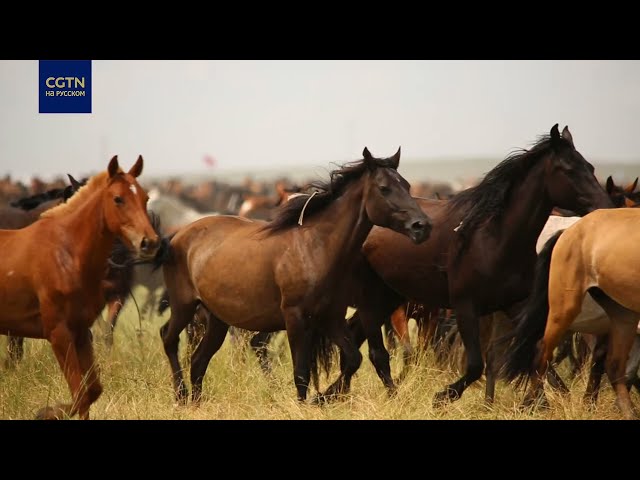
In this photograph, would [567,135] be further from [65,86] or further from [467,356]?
[65,86]

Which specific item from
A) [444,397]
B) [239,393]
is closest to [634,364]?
[444,397]

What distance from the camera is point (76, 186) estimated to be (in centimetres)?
843

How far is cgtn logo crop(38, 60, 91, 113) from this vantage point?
24.0ft

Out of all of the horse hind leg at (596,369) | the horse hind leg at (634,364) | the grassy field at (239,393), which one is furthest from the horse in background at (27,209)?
the horse hind leg at (634,364)

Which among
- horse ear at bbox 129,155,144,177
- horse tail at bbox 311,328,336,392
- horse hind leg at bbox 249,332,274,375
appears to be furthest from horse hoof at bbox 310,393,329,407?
horse ear at bbox 129,155,144,177

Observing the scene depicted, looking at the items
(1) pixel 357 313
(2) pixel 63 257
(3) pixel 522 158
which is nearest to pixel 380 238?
(1) pixel 357 313

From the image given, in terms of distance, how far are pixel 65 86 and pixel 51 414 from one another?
229 centimetres

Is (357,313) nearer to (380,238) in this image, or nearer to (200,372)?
(380,238)

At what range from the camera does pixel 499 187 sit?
7.56 meters

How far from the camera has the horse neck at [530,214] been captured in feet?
24.5

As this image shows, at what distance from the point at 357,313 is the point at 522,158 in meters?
1.89

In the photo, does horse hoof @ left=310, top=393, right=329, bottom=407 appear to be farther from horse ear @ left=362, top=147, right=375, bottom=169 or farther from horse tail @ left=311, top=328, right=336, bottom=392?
horse ear @ left=362, top=147, right=375, bottom=169

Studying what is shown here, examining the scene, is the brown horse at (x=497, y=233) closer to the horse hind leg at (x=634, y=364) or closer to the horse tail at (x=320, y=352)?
the horse tail at (x=320, y=352)

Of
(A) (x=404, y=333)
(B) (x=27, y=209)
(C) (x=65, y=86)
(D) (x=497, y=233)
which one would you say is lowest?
(A) (x=404, y=333)
